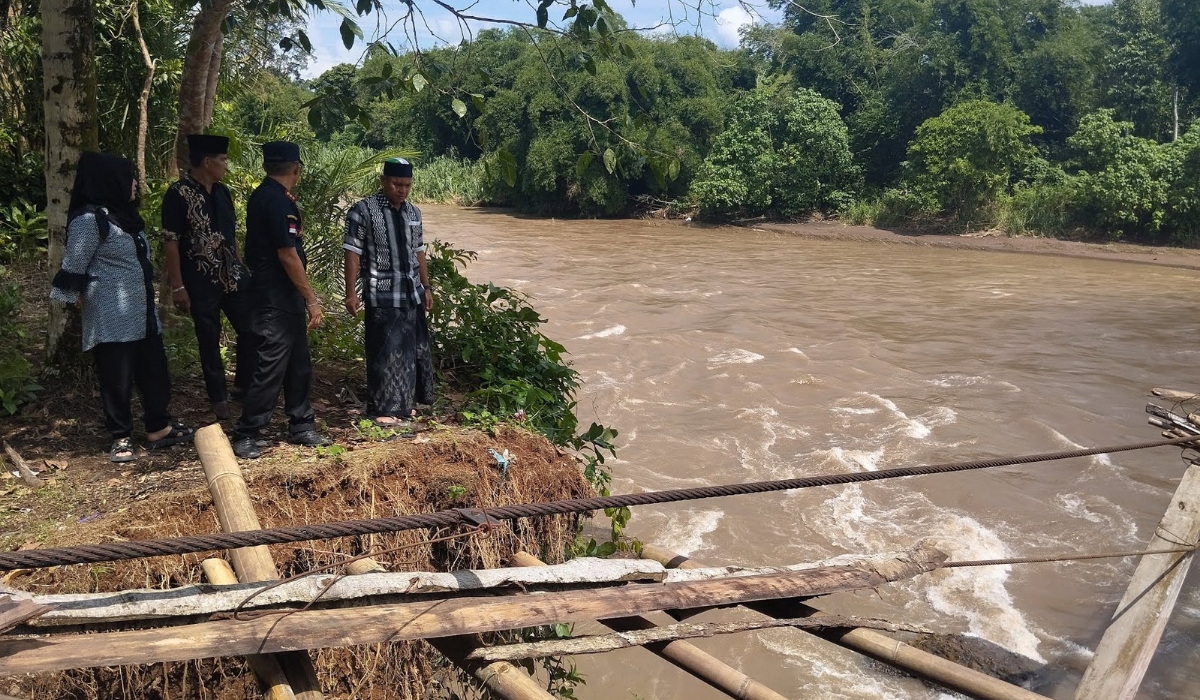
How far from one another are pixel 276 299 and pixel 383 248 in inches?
24.4

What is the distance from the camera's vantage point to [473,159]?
134 ft

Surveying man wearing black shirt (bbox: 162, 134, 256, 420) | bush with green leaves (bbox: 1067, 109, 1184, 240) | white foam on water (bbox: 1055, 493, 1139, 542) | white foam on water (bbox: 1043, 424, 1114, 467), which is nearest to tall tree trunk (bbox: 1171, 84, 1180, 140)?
bush with green leaves (bbox: 1067, 109, 1184, 240)

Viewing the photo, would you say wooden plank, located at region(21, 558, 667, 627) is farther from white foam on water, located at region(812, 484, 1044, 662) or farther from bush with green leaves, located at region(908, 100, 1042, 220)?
bush with green leaves, located at region(908, 100, 1042, 220)

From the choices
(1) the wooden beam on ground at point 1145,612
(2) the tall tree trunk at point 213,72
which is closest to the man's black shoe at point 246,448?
(2) the tall tree trunk at point 213,72

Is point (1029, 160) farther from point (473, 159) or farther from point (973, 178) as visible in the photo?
point (473, 159)

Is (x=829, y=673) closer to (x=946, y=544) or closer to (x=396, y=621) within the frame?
(x=946, y=544)

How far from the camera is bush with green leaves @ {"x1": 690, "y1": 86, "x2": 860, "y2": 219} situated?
96.5 feet

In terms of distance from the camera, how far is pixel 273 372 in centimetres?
446

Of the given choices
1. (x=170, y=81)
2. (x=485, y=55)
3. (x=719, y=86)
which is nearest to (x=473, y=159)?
(x=485, y=55)

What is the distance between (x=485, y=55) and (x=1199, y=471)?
102 ft

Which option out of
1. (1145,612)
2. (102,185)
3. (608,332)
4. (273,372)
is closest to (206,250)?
(102,185)

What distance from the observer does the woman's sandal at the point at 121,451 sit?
4250 millimetres

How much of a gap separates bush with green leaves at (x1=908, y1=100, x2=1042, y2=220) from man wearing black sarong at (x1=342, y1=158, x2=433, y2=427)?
76.2 ft

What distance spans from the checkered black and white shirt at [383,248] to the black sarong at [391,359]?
0.08m
